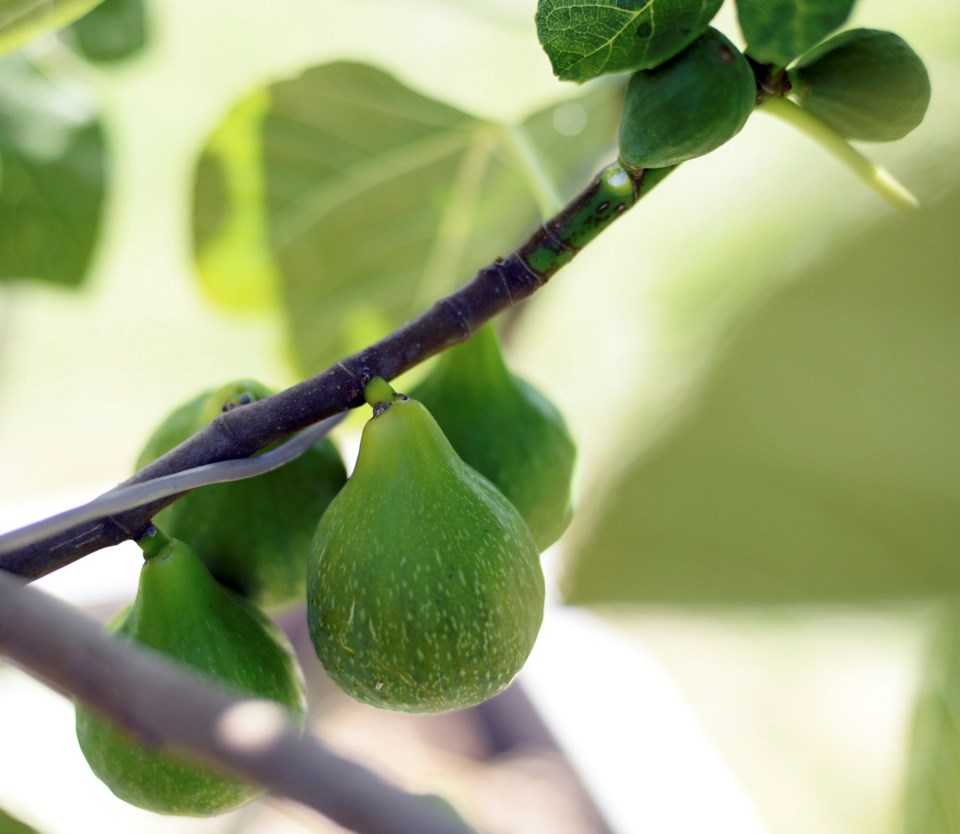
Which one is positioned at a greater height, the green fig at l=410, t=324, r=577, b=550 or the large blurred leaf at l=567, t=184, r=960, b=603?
the green fig at l=410, t=324, r=577, b=550

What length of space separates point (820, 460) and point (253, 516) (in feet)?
4.75

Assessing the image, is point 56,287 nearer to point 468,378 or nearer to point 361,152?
point 361,152

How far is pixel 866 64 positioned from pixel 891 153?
3.75 feet

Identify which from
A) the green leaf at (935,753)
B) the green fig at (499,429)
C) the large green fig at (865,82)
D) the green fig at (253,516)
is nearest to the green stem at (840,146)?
the large green fig at (865,82)

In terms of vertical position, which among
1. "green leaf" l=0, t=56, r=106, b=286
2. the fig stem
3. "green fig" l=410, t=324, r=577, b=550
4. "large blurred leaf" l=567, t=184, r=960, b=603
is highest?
"green leaf" l=0, t=56, r=106, b=286

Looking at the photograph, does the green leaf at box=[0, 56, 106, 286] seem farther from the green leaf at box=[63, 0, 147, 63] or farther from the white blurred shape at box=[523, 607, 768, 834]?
the white blurred shape at box=[523, 607, 768, 834]

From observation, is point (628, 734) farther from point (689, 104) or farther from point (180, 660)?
point (689, 104)

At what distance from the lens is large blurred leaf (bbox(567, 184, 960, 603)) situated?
157 cm

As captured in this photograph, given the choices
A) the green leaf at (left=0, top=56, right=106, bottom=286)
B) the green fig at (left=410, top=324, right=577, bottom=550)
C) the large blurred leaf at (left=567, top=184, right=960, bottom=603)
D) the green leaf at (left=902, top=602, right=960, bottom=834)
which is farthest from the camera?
the large blurred leaf at (left=567, top=184, right=960, bottom=603)

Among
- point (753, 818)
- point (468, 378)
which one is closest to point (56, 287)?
point (468, 378)

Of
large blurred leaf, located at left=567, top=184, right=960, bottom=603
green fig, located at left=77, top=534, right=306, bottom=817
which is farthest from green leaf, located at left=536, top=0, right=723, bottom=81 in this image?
large blurred leaf, located at left=567, top=184, right=960, bottom=603

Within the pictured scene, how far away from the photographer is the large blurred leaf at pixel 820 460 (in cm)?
157

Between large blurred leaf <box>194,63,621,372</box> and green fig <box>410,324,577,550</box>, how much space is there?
32 cm

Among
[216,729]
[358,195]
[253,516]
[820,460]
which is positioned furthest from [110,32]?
[820,460]
